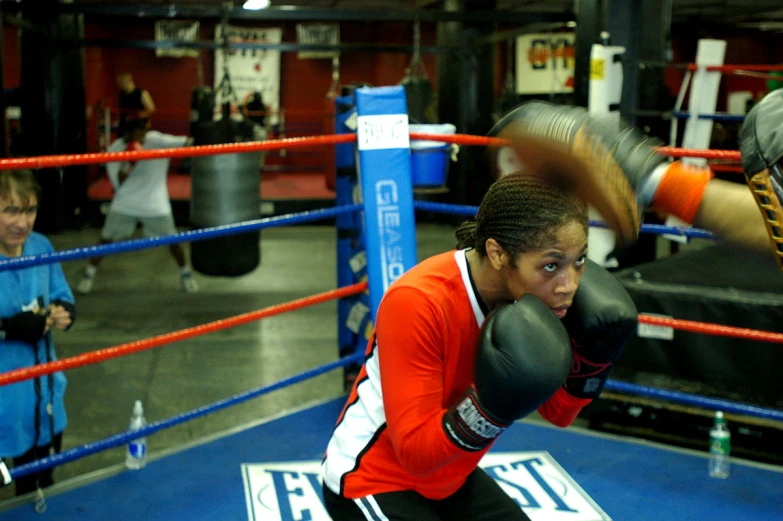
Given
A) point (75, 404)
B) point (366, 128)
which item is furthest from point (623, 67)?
point (75, 404)

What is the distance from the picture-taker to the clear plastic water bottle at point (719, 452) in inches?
91.3

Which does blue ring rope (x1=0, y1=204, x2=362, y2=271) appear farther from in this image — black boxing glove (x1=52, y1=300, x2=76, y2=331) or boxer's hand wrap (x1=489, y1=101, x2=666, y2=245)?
boxer's hand wrap (x1=489, y1=101, x2=666, y2=245)

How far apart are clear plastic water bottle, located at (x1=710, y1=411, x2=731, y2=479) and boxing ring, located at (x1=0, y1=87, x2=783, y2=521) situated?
1.0 inches

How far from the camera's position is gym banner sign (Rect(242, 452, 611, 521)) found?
6.84ft

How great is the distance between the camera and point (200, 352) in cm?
428

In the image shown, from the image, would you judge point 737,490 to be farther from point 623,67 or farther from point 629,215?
point 623,67

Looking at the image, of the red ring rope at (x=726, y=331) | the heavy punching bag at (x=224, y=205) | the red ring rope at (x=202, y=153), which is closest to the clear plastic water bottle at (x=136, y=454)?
the red ring rope at (x=202, y=153)

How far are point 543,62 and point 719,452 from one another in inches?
412

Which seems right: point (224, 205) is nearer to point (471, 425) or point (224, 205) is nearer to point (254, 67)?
point (471, 425)

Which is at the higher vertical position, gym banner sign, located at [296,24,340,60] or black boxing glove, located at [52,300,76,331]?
gym banner sign, located at [296,24,340,60]

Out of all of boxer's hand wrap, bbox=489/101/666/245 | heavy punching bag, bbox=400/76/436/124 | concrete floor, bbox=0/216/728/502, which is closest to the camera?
boxer's hand wrap, bbox=489/101/666/245

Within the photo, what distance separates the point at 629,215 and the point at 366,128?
5.07 ft

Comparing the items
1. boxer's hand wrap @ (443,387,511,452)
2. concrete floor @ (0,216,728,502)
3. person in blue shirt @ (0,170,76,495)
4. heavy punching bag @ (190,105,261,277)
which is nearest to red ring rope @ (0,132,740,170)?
person in blue shirt @ (0,170,76,495)

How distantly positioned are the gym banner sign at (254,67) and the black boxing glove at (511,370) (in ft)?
37.1
